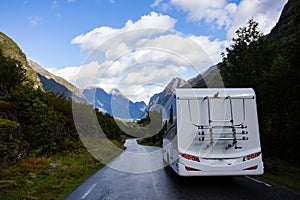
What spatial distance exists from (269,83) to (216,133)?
906 cm

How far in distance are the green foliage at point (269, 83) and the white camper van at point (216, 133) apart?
617 centimetres

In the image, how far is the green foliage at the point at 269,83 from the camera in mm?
14453

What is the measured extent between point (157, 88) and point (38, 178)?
1214cm

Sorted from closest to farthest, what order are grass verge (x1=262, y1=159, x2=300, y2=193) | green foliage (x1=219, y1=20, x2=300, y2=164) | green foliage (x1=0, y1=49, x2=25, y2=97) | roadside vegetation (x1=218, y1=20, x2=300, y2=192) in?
grass verge (x1=262, y1=159, x2=300, y2=193) → roadside vegetation (x1=218, y1=20, x2=300, y2=192) → green foliage (x1=219, y1=20, x2=300, y2=164) → green foliage (x1=0, y1=49, x2=25, y2=97)

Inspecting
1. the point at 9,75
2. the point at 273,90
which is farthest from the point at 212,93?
the point at 9,75

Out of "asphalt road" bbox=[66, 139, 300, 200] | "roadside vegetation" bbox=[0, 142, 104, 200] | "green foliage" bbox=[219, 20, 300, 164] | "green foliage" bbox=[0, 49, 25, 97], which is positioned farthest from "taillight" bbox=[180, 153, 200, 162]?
"green foliage" bbox=[0, 49, 25, 97]

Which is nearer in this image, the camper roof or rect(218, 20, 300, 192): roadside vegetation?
the camper roof

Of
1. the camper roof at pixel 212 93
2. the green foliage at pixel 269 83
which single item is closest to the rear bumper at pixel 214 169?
the camper roof at pixel 212 93

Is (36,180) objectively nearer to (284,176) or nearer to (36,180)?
(36,180)

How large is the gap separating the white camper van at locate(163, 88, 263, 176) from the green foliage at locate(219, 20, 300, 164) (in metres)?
6.17

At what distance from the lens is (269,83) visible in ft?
52.5

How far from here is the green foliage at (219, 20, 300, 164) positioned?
14.5 meters

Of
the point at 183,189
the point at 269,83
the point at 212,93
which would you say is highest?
the point at 269,83

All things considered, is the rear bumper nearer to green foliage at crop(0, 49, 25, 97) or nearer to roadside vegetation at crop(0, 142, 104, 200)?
roadside vegetation at crop(0, 142, 104, 200)
